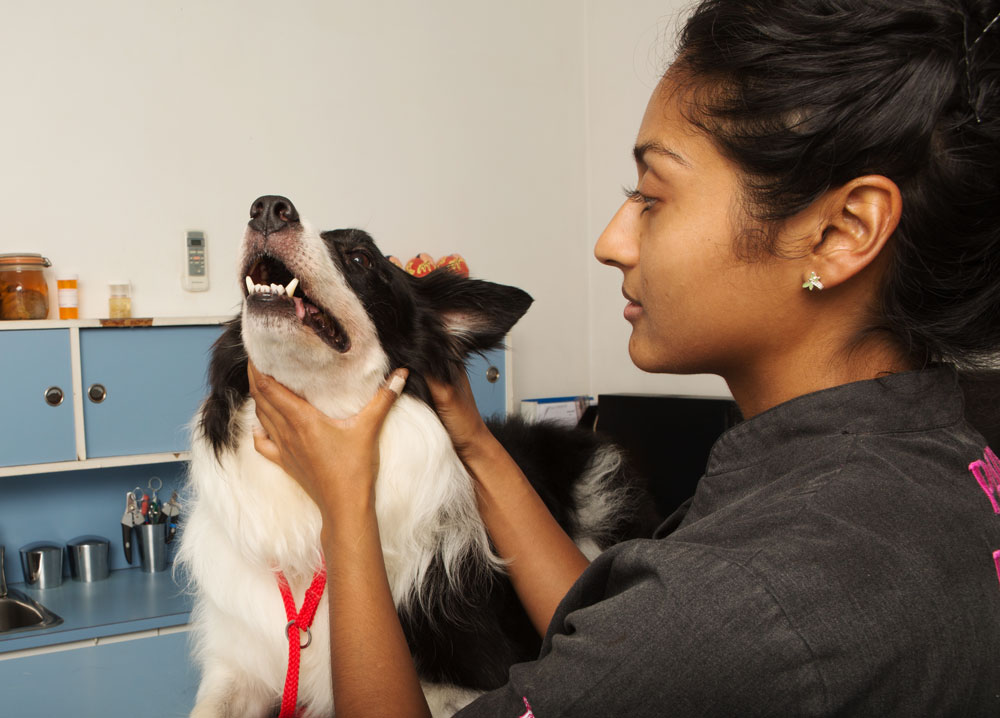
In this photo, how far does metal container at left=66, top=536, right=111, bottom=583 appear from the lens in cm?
273

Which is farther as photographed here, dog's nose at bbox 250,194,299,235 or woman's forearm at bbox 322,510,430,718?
dog's nose at bbox 250,194,299,235

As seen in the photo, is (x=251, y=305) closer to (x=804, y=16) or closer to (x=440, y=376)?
(x=440, y=376)

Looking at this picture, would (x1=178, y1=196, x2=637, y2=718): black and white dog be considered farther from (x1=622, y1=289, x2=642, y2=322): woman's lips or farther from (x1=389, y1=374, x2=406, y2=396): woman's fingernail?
(x1=622, y1=289, x2=642, y2=322): woman's lips

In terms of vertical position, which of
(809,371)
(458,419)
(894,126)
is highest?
(894,126)

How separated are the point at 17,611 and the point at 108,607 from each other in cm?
34

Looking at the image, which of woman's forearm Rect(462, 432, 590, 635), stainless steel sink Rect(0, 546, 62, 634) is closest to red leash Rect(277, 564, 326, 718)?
woman's forearm Rect(462, 432, 590, 635)

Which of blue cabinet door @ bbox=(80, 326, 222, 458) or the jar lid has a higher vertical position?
the jar lid

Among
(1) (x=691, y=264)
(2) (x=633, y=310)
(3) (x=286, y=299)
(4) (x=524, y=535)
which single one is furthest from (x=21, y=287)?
(1) (x=691, y=264)

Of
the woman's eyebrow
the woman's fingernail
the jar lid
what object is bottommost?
the woman's fingernail

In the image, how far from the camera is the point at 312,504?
1353 mm

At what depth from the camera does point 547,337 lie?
384 centimetres

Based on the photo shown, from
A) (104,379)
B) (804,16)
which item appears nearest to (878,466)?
(804,16)

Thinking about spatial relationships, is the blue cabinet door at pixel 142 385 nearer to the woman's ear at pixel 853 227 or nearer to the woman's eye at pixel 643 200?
the woman's eye at pixel 643 200

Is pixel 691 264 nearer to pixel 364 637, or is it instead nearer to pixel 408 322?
pixel 364 637
